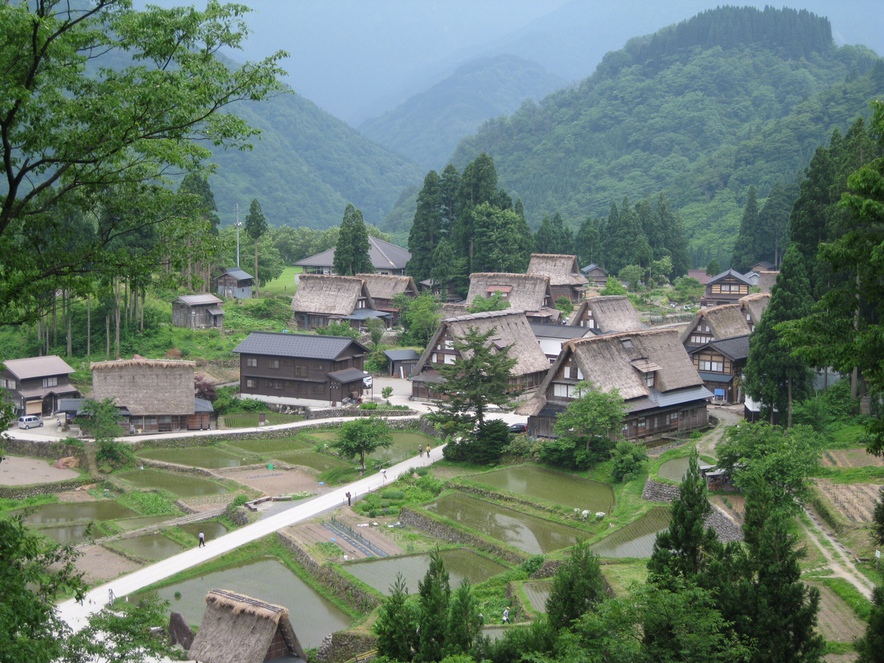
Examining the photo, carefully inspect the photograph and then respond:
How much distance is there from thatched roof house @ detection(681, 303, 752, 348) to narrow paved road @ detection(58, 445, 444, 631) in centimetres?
1598

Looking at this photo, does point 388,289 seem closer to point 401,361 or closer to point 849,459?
point 401,361

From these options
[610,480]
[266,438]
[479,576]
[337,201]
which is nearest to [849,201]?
[479,576]

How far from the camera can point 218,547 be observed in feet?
88.4

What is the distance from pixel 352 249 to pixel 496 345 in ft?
62.8

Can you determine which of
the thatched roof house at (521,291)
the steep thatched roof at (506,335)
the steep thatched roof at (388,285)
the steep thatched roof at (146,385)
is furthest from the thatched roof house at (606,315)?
the steep thatched roof at (146,385)

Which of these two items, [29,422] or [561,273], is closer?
[29,422]

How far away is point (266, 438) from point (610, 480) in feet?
50.2

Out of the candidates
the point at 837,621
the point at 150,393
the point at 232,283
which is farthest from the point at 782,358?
the point at 232,283

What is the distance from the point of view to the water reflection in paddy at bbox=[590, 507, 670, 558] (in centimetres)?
2433

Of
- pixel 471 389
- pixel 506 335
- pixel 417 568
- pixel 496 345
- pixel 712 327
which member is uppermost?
pixel 712 327

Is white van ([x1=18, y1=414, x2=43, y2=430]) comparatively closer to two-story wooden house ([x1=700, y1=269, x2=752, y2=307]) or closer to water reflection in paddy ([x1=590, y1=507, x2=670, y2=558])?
water reflection in paddy ([x1=590, y1=507, x2=670, y2=558])

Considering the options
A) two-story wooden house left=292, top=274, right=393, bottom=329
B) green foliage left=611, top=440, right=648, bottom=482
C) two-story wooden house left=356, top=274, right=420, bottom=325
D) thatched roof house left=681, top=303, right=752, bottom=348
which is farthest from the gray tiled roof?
green foliage left=611, top=440, right=648, bottom=482

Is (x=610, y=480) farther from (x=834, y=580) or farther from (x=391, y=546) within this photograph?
(x=834, y=580)

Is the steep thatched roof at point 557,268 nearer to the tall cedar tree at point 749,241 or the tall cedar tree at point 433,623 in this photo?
the tall cedar tree at point 749,241
